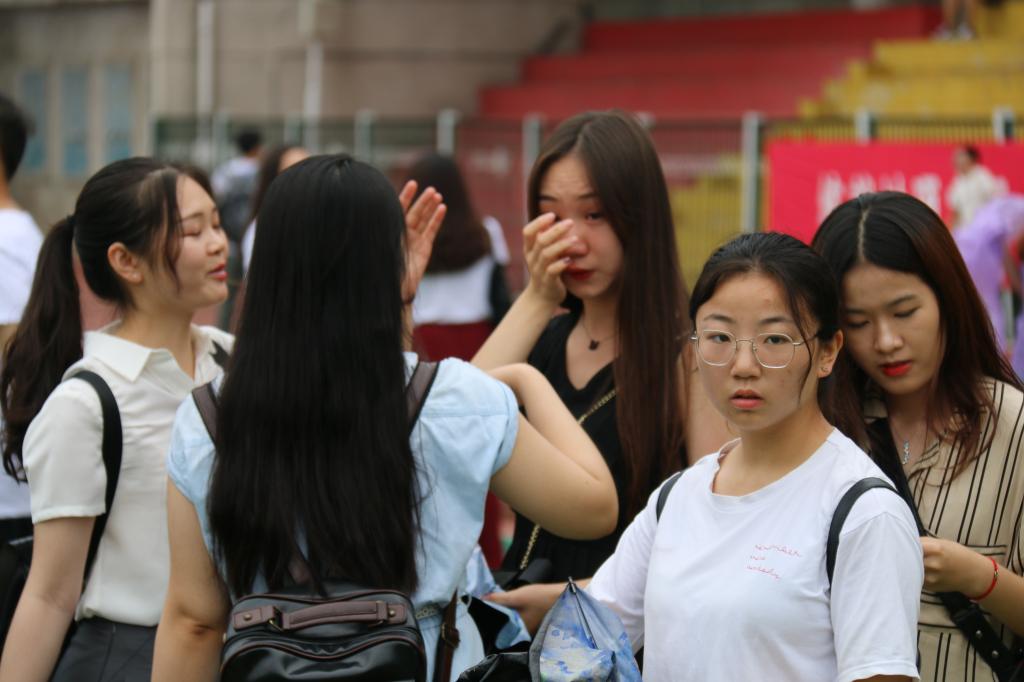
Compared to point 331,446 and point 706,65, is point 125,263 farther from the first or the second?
point 706,65

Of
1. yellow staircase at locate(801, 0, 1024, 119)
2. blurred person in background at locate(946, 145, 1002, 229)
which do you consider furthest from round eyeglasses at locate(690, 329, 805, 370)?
yellow staircase at locate(801, 0, 1024, 119)

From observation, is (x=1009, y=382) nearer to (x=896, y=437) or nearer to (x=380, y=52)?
(x=896, y=437)

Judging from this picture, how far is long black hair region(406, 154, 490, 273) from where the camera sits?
22.2 ft

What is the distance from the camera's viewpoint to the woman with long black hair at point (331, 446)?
7.66 feet

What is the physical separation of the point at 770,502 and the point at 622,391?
2.87ft

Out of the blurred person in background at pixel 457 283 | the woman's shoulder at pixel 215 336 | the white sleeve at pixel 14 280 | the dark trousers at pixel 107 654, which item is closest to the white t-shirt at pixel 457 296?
the blurred person in background at pixel 457 283

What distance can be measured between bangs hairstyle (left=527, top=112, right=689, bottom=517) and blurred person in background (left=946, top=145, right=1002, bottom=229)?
20.5ft

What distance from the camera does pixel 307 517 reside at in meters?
2.33

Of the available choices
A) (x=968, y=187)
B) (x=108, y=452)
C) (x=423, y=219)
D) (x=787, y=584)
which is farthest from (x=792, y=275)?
(x=968, y=187)

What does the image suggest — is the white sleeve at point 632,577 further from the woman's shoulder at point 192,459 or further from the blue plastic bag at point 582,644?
the woman's shoulder at point 192,459

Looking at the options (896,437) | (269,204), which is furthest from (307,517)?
(896,437)

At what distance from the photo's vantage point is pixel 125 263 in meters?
3.25

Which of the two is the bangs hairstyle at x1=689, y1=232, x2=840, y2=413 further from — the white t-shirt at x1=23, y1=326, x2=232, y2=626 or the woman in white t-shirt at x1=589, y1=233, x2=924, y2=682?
the white t-shirt at x1=23, y1=326, x2=232, y2=626

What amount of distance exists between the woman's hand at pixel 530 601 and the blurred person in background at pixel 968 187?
6767 millimetres
